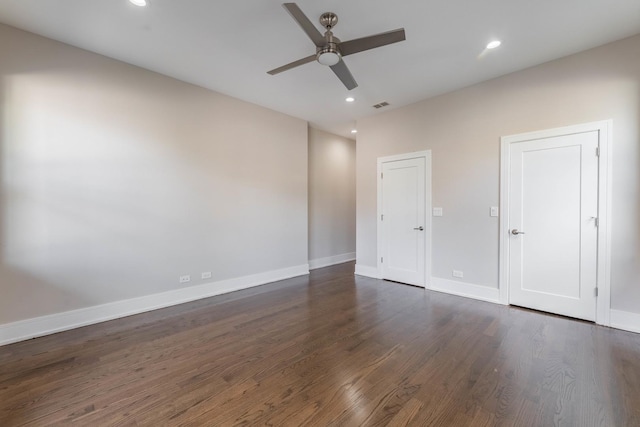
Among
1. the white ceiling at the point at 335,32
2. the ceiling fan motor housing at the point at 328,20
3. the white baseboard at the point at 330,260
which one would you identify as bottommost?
the white baseboard at the point at 330,260

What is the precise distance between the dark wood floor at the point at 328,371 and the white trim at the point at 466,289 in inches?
11.1

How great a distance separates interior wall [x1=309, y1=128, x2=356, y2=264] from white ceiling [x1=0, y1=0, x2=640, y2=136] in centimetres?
226

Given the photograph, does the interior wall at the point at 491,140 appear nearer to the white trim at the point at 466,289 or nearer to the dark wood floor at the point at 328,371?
the white trim at the point at 466,289

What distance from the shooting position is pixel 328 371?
206 cm

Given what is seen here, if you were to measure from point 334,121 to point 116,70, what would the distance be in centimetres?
347

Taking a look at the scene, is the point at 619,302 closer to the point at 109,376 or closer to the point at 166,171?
the point at 109,376

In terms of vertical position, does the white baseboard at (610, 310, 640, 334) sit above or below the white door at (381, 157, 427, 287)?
below

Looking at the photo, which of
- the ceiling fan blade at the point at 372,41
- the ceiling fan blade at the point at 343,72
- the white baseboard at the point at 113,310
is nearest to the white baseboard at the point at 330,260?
the white baseboard at the point at 113,310

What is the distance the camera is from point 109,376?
2031mm

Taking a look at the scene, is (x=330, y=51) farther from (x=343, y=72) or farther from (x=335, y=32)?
(x=335, y=32)

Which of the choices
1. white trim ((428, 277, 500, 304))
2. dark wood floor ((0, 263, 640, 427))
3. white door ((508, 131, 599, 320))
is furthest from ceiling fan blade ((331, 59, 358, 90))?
white trim ((428, 277, 500, 304))

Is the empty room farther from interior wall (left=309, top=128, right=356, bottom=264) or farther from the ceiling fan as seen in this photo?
interior wall (left=309, top=128, right=356, bottom=264)

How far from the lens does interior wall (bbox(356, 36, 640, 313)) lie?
2.73 meters

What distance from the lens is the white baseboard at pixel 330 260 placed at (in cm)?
571
